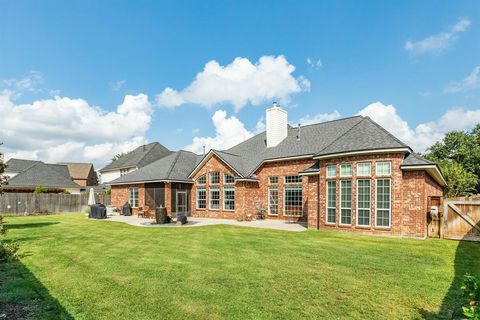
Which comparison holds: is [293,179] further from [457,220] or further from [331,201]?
[457,220]

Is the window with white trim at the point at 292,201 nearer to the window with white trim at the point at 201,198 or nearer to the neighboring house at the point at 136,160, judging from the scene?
the window with white trim at the point at 201,198

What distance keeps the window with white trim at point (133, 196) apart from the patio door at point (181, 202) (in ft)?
15.5

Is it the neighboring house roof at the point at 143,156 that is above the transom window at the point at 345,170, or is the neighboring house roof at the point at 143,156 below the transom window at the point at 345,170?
above

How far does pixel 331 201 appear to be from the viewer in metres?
15.0

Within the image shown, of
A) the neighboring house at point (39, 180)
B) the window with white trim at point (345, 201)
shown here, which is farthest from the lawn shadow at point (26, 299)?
the neighboring house at point (39, 180)

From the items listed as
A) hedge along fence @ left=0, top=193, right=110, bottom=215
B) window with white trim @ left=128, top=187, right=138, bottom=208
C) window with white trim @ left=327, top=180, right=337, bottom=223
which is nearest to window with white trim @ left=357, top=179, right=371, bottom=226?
window with white trim @ left=327, top=180, right=337, bottom=223

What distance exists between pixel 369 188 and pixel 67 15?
645 inches

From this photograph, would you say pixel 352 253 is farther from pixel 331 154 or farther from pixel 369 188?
pixel 331 154

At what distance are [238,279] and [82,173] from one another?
65.8 m

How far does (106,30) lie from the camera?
48.4ft

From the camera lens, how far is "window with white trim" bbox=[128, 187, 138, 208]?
25498mm

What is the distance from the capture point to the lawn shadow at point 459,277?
16.4 ft

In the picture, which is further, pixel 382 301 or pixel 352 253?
pixel 352 253

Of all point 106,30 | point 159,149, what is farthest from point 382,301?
point 159,149
